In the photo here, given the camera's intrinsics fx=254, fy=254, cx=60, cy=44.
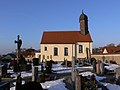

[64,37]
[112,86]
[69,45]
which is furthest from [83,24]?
[112,86]

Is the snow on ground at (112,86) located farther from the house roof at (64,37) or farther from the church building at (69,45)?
the house roof at (64,37)

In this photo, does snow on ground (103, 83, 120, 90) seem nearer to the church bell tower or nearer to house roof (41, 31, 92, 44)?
house roof (41, 31, 92, 44)

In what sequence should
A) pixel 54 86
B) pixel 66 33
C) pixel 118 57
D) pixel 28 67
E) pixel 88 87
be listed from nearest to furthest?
1. pixel 88 87
2. pixel 54 86
3. pixel 28 67
4. pixel 118 57
5. pixel 66 33

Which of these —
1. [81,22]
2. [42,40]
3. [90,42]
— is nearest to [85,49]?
[90,42]

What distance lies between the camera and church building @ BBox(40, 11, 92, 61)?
5541 centimetres

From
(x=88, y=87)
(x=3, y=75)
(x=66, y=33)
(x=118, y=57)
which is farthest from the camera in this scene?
(x=66, y=33)

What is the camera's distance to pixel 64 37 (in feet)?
189

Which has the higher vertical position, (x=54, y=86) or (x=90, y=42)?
(x=90, y=42)

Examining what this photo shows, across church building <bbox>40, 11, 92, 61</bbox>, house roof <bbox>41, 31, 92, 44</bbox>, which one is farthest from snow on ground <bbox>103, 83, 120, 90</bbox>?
house roof <bbox>41, 31, 92, 44</bbox>

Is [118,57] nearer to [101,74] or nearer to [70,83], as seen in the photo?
[101,74]

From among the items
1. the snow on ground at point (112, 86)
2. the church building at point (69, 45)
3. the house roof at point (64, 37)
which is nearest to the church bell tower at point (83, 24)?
the church building at point (69, 45)

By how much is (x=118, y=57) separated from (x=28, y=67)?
2310 centimetres

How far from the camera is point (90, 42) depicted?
2184 inches

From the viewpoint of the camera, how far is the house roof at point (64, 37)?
2206 inches
